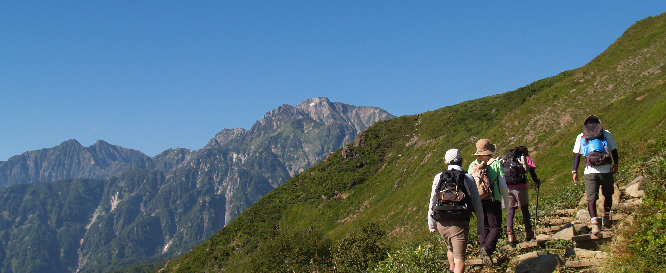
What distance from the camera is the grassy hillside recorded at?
3703cm

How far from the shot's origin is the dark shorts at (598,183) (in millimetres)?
10461

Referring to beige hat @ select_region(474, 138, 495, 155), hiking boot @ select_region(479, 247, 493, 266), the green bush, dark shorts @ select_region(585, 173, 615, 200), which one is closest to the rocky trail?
hiking boot @ select_region(479, 247, 493, 266)

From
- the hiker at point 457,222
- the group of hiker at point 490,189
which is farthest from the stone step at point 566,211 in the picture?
the hiker at point 457,222

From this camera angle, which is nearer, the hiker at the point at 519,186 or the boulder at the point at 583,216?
the hiker at the point at 519,186

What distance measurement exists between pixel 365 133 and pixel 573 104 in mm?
68668

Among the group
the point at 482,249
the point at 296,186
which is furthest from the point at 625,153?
the point at 296,186

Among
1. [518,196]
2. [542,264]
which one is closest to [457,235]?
[542,264]

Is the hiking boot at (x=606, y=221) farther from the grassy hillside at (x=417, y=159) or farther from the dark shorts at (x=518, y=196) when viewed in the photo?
the grassy hillside at (x=417, y=159)

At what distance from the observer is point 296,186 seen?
112 m

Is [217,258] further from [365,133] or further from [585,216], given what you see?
[585,216]

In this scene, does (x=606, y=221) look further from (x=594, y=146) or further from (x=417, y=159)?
(x=417, y=159)

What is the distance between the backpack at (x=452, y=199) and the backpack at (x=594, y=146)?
446 cm

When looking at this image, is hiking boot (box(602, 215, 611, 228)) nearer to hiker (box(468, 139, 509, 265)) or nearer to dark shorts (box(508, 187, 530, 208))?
dark shorts (box(508, 187, 530, 208))

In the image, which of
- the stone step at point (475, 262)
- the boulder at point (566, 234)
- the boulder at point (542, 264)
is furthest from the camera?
the boulder at point (566, 234)
